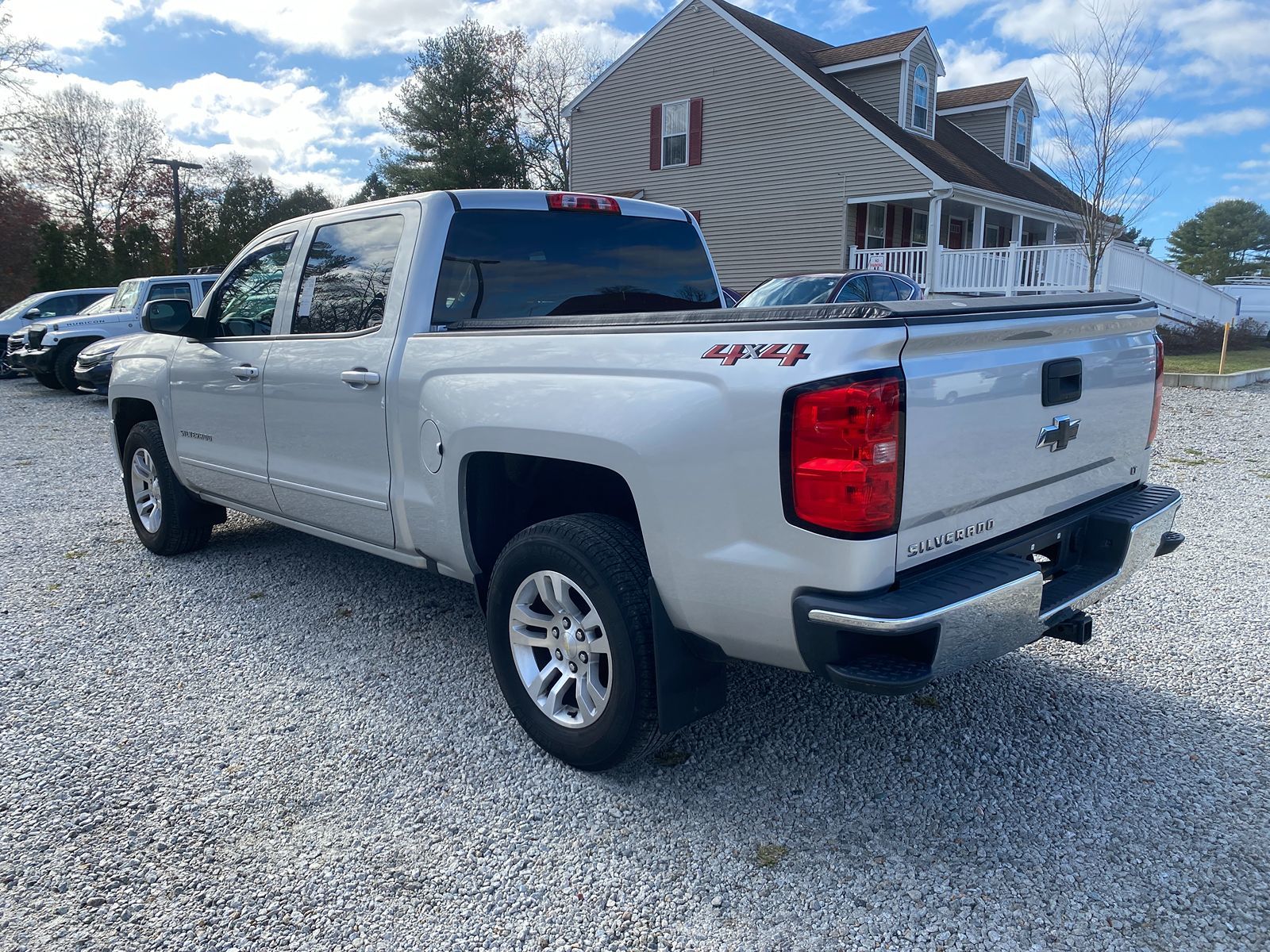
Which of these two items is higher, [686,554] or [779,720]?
[686,554]

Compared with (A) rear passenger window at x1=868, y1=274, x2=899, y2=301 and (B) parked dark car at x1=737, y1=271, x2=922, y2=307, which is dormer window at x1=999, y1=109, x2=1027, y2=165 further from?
(B) parked dark car at x1=737, y1=271, x2=922, y2=307

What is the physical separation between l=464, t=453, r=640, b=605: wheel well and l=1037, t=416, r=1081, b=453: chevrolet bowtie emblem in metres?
1.37

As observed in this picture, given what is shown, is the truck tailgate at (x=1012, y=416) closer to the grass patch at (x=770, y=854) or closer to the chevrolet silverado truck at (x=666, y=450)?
the chevrolet silverado truck at (x=666, y=450)

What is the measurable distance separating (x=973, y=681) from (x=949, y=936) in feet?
5.39

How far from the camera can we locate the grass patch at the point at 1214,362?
15641mm

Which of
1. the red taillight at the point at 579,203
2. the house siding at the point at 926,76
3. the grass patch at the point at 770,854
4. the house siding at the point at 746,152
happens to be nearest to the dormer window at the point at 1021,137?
the house siding at the point at 926,76

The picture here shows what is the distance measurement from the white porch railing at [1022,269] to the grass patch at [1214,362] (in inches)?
49.2

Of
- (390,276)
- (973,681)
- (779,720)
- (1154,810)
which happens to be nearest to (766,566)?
(779,720)

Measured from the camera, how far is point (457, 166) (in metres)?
36.1

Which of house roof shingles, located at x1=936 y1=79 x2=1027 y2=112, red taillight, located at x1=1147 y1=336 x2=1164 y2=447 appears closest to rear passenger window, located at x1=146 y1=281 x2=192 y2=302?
red taillight, located at x1=1147 y1=336 x2=1164 y2=447

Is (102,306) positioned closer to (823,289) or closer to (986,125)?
(823,289)

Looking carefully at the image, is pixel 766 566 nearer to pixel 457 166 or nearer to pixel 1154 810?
pixel 1154 810

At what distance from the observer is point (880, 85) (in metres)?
23.2

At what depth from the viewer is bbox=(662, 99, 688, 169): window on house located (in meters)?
23.7
